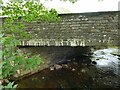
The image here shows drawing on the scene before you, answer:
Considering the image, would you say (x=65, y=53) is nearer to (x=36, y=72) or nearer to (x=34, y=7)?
(x=36, y=72)

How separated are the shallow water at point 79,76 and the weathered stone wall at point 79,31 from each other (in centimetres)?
196

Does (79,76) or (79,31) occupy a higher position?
(79,31)

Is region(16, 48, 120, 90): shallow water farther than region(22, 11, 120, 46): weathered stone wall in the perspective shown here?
Yes

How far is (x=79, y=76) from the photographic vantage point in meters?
11.3

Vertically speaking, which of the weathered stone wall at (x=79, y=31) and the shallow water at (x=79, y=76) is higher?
the weathered stone wall at (x=79, y=31)

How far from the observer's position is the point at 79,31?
9.77 metres

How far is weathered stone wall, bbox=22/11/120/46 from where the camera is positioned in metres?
9.29

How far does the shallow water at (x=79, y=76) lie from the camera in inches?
398

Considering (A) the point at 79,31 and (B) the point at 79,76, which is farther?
(B) the point at 79,76

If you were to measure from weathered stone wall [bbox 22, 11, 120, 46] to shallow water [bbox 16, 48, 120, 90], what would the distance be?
6.44 feet

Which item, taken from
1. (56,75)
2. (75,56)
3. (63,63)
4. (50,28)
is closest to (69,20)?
(50,28)

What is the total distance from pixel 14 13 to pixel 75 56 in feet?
34.5

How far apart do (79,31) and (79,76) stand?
2819 mm

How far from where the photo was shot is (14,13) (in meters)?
4.58
